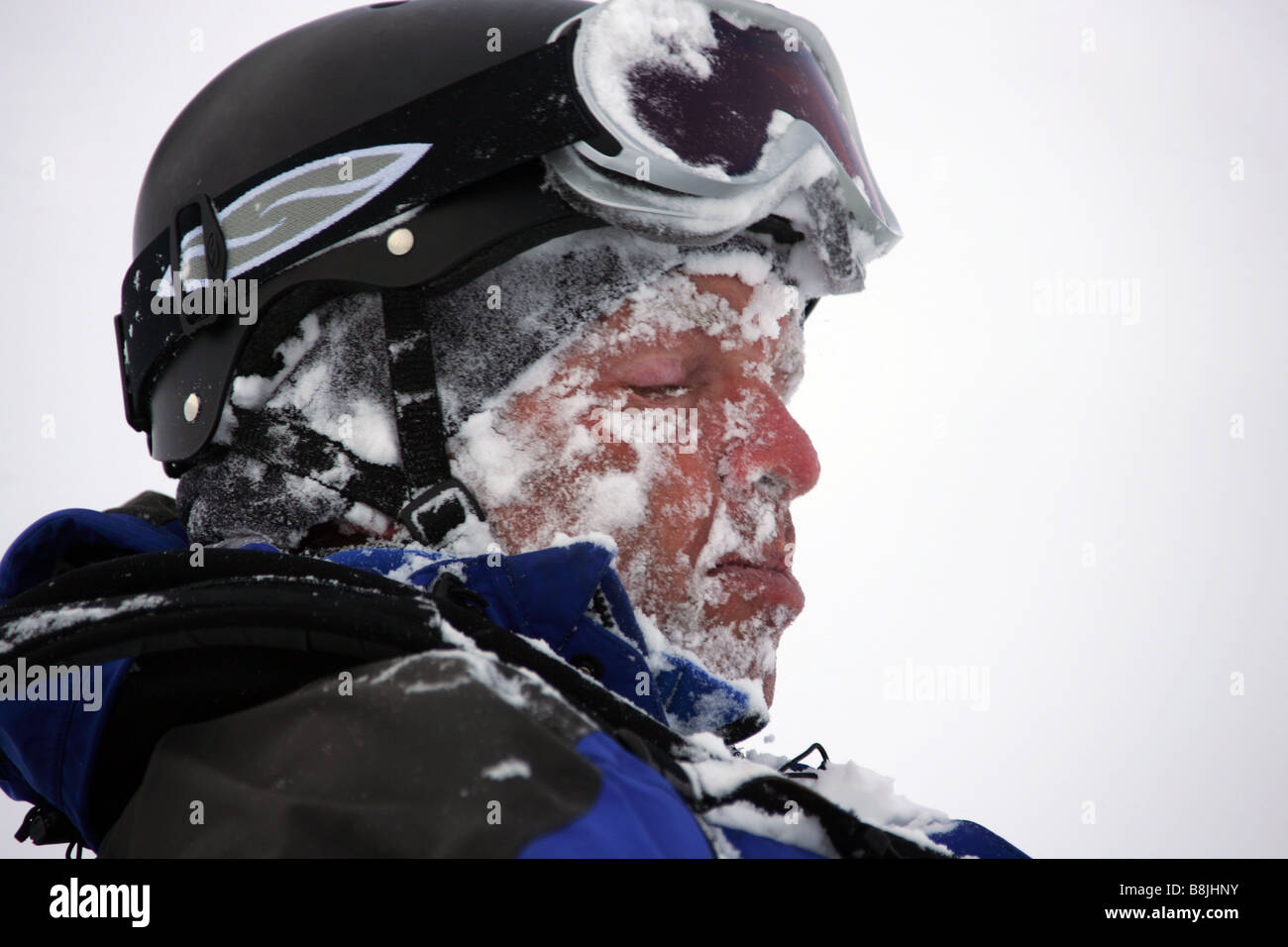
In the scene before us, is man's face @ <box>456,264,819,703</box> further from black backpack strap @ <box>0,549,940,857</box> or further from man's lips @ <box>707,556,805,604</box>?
black backpack strap @ <box>0,549,940,857</box>

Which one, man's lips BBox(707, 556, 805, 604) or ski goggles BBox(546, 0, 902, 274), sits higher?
ski goggles BBox(546, 0, 902, 274)

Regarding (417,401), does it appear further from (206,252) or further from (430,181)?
(206,252)

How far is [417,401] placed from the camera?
2.08 m

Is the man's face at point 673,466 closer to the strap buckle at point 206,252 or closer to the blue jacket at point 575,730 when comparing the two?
the blue jacket at point 575,730

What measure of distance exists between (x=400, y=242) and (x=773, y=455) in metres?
0.78

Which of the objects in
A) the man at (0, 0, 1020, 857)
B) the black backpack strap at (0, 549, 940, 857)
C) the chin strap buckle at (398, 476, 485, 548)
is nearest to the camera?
the black backpack strap at (0, 549, 940, 857)

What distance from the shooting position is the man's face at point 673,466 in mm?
2061

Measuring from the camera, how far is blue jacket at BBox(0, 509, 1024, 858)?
1.22 m

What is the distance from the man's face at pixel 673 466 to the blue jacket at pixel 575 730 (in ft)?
0.48

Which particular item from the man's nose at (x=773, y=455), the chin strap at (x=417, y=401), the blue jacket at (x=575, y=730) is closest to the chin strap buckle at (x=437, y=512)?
the chin strap at (x=417, y=401)

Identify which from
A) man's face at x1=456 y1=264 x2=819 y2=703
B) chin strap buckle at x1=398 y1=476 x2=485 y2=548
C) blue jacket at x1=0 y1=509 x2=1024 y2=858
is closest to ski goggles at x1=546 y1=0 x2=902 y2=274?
man's face at x1=456 y1=264 x2=819 y2=703

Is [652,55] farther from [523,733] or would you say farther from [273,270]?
[523,733]

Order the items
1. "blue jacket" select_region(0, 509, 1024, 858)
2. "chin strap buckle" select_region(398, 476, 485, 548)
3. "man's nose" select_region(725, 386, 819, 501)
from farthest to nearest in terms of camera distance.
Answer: "man's nose" select_region(725, 386, 819, 501) < "chin strap buckle" select_region(398, 476, 485, 548) < "blue jacket" select_region(0, 509, 1024, 858)
